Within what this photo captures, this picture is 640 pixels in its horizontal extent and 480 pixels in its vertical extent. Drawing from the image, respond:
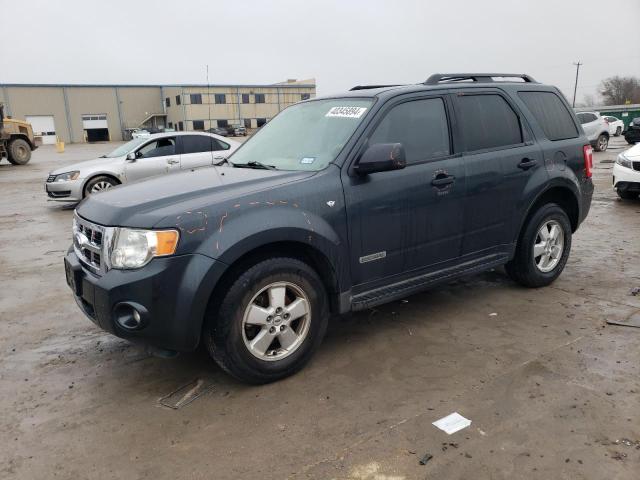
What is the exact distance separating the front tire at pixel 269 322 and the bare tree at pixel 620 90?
90377mm

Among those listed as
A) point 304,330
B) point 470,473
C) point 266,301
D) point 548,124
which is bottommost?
point 470,473

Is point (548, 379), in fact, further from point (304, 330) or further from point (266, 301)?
point (266, 301)

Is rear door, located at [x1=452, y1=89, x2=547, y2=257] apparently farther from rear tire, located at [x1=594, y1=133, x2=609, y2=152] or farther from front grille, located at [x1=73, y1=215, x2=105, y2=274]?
rear tire, located at [x1=594, y1=133, x2=609, y2=152]

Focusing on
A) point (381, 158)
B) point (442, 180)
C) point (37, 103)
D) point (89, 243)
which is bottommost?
point (89, 243)

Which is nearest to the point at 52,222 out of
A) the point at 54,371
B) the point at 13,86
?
the point at 54,371

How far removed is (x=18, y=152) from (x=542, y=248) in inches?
1041

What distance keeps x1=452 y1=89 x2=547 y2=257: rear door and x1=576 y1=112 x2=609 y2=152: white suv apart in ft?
59.9

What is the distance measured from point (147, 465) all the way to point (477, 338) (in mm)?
2523

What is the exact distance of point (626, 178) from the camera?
9414 mm

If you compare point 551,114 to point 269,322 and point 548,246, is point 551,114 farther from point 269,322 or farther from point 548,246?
point 269,322

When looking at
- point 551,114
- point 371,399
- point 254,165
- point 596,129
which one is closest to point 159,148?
point 254,165

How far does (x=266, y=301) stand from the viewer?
332cm

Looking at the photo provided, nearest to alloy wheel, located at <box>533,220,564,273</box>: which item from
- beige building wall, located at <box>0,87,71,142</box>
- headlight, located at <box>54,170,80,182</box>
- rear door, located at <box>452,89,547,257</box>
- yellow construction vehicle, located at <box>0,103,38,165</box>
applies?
rear door, located at <box>452,89,547,257</box>

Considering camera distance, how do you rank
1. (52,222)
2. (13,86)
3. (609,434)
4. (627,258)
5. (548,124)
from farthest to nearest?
(13,86) < (52,222) < (627,258) < (548,124) < (609,434)
